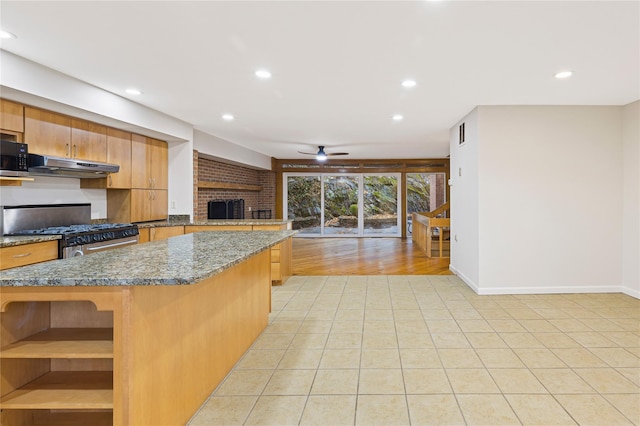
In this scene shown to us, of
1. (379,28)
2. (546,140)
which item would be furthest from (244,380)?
(546,140)

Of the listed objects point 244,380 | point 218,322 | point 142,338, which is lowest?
point 244,380

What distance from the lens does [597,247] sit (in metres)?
4.39

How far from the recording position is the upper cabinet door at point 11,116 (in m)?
2.90

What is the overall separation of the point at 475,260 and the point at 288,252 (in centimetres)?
262

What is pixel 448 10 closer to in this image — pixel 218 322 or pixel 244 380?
pixel 218 322

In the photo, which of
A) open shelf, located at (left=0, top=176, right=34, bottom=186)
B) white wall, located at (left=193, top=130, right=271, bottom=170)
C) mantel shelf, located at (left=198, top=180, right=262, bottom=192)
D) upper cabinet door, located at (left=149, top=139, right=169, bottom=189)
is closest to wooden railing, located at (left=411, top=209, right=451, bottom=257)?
white wall, located at (left=193, top=130, right=271, bottom=170)

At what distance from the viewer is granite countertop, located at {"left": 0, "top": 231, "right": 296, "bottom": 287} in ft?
4.46

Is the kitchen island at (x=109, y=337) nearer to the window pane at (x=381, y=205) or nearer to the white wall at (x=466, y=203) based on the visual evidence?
the white wall at (x=466, y=203)

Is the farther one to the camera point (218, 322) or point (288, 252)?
point (288, 252)

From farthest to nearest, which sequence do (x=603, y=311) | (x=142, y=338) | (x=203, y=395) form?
(x=603, y=311)
(x=203, y=395)
(x=142, y=338)

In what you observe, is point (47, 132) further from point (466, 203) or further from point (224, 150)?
point (466, 203)

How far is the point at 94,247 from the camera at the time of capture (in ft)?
11.3

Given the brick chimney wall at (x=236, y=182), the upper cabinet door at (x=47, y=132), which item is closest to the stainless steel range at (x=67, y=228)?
the upper cabinet door at (x=47, y=132)

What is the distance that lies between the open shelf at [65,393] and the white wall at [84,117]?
2.44 metres
